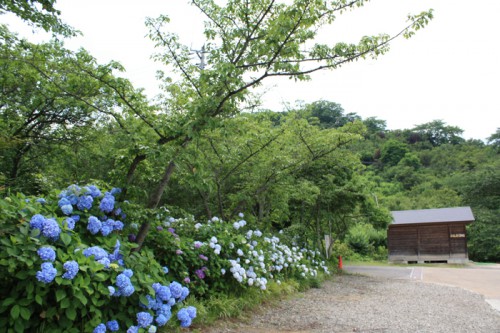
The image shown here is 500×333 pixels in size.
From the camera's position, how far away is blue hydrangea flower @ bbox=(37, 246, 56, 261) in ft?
8.77

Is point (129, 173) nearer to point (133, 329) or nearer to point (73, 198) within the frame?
point (73, 198)

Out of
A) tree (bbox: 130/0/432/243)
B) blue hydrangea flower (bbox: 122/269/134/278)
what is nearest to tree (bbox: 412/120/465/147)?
tree (bbox: 130/0/432/243)

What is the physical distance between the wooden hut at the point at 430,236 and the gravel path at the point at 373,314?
588 inches

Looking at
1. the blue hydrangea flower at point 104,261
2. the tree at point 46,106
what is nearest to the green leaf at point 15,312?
the blue hydrangea flower at point 104,261

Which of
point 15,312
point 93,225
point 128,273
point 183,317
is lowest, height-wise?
point 183,317

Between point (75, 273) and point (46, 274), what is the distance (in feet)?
0.62

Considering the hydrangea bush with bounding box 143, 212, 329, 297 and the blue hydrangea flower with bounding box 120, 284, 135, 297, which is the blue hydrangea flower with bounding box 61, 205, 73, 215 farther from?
the hydrangea bush with bounding box 143, 212, 329, 297

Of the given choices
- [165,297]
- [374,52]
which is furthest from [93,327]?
[374,52]

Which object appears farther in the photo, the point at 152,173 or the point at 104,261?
the point at 152,173

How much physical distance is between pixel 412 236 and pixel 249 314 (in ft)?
68.8

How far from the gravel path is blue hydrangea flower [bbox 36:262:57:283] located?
77.7 inches

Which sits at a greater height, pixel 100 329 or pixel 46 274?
pixel 46 274

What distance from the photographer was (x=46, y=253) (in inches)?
106

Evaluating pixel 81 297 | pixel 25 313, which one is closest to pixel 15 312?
pixel 25 313
